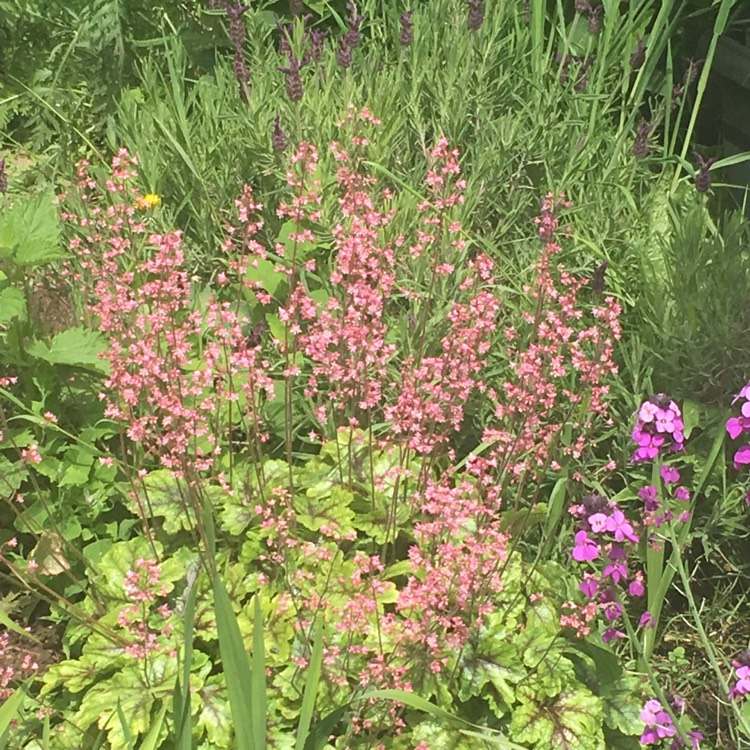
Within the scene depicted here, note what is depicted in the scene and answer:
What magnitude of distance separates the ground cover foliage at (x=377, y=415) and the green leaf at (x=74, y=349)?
11mm

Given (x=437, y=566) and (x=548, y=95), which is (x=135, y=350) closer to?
(x=437, y=566)

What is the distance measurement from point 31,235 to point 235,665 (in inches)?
52.1

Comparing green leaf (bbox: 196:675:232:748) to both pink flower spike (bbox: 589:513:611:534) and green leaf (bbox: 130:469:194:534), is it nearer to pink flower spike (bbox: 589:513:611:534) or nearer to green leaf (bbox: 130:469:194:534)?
green leaf (bbox: 130:469:194:534)

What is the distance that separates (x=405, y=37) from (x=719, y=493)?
5.51 feet

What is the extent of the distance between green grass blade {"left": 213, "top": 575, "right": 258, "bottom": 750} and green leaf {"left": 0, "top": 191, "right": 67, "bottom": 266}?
1.17 metres

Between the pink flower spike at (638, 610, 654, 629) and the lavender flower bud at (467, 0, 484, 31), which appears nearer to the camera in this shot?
the pink flower spike at (638, 610, 654, 629)

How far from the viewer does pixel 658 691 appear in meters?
1.51

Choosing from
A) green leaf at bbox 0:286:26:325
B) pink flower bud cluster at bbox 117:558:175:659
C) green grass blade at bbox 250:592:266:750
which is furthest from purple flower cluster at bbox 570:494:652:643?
green leaf at bbox 0:286:26:325

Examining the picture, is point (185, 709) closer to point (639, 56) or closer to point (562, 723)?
point (562, 723)

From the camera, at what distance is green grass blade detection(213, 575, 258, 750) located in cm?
121

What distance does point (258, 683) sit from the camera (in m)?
1.25

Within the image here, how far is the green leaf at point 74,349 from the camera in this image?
6.59 feet

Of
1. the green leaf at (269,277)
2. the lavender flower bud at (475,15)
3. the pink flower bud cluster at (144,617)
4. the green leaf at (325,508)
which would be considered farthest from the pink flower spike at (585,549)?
the lavender flower bud at (475,15)

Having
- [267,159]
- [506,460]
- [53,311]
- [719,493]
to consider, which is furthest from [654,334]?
[53,311]
